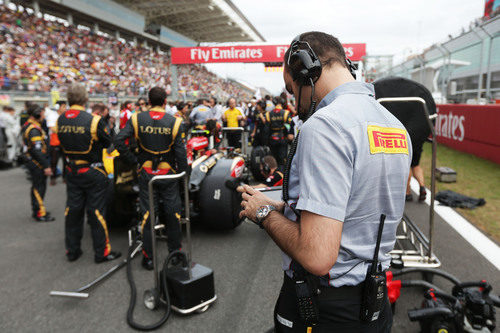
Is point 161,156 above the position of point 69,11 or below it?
below

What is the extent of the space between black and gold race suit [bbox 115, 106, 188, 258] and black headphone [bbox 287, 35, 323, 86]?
A: 2502 mm

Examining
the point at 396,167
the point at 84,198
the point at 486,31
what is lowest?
the point at 84,198

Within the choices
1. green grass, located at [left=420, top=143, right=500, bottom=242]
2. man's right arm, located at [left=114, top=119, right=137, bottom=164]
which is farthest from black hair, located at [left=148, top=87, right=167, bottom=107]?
green grass, located at [left=420, top=143, right=500, bottom=242]

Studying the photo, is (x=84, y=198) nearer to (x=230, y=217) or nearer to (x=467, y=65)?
(x=230, y=217)

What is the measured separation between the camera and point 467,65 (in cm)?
1098

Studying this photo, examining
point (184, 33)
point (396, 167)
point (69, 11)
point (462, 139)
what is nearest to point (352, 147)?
point (396, 167)

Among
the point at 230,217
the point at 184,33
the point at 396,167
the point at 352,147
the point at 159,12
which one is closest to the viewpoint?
the point at 352,147

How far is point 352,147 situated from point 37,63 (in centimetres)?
2147

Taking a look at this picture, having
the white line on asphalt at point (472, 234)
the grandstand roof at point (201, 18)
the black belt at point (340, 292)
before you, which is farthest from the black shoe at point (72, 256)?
the grandstand roof at point (201, 18)

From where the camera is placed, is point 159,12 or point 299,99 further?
point 159,12

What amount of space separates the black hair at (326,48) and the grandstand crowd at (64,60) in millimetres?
14670

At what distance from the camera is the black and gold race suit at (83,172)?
3.67 m

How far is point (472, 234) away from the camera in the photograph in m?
4.16

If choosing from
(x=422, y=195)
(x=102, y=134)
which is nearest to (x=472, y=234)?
(x=422, y=195)
